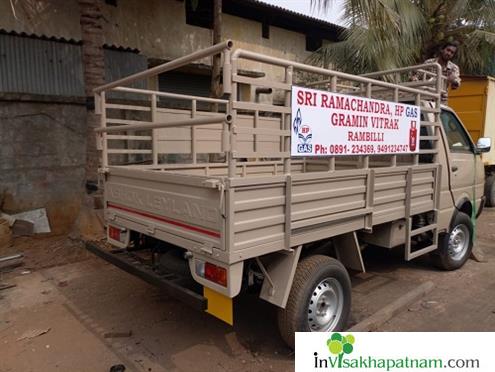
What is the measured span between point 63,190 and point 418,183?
568cm

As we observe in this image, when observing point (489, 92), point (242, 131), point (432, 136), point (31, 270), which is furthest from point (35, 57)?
point (489, 92)

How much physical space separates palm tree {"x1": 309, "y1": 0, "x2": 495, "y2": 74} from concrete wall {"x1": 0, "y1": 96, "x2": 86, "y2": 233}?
16.2ft

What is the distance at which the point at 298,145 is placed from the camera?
286 centimetres

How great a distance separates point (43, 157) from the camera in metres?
6.66

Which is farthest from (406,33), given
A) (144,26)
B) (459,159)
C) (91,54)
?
(91,54)

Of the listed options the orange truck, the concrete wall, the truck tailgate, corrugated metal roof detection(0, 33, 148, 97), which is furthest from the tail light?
the orange truck

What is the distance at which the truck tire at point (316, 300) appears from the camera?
2.88 metres

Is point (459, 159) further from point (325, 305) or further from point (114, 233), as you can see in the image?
point (114, 233)

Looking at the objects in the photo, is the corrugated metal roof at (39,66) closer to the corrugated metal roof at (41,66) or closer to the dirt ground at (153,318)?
the corrugated metal roof at (41,66)

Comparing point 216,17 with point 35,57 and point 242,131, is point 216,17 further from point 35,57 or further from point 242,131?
point 242,131

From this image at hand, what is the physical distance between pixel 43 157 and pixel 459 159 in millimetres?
6262

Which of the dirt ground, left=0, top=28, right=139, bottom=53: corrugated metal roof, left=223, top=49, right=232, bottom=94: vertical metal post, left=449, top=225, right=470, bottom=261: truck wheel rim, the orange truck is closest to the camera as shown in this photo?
left=223, top=49, right=232, bottom=94: vertical metal post

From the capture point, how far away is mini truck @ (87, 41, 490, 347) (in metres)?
2.56

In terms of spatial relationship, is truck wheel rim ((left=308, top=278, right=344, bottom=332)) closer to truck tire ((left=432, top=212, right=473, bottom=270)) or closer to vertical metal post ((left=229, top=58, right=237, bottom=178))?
vertical metal post ((left=229, top=58, right=237, bottom=178))
